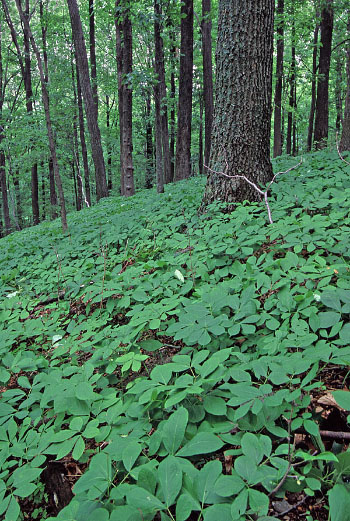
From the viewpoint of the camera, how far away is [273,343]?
1.49m

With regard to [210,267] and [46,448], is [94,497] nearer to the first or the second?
[46,448]

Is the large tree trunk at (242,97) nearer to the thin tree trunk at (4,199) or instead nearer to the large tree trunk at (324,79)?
the large tree trunk at (324,79)

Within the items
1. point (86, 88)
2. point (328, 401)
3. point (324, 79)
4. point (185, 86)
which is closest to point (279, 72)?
point (324, 79)

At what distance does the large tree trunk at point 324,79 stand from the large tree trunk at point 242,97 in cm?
660

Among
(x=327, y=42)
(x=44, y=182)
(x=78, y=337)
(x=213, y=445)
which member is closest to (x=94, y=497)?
(x=213, y=445)

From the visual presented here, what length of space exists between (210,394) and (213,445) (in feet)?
0.87

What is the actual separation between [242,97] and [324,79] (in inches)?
296

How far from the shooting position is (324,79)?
929 centimetres

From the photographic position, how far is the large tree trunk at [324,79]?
365 inches

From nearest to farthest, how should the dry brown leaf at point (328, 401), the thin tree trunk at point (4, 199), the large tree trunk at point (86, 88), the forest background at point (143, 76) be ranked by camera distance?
1. the dry brown leaf at point (328, 401)
2. the forest background at point (143, 76)
3. the large tree trunk at point (86, 88)
4. the thin tree trunk at point (4, 199)

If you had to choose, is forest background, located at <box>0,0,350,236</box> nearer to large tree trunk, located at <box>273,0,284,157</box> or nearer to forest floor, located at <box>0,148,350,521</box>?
large tree trunk, located at <box>273,0,284,157</box>

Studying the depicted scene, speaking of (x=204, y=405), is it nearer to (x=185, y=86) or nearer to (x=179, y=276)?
(x=179, y=276)

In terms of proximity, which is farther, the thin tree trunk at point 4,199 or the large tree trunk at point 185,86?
the thin tree trunk at point 4,199

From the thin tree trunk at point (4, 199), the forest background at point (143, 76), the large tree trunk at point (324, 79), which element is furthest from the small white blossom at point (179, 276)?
the thin tree trunk at point (4, 199)
